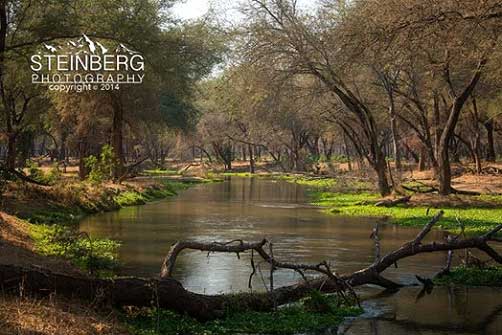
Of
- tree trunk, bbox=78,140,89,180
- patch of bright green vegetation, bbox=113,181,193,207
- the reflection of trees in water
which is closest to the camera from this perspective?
the reflection of trees in water

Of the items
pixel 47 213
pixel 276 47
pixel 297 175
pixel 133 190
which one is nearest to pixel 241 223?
pixel 47 213

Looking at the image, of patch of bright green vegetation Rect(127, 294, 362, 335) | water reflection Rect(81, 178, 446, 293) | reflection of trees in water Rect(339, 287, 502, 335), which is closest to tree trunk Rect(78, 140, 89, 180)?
water reflection Rect(81, 178, 446, 293)

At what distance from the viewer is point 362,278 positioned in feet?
51.6

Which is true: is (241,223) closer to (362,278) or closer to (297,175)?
(362,278)

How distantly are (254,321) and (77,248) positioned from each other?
338 inches

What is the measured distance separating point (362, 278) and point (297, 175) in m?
68.3

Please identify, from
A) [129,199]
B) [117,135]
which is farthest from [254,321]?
[117,135]

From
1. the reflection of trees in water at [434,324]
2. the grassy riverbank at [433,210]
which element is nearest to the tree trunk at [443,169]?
the grassy riverbank at [433,210]

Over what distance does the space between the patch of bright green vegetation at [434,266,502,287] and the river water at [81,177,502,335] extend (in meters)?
0.56

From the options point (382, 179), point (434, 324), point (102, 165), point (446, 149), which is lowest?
point (434, 324)

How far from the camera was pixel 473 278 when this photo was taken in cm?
1766

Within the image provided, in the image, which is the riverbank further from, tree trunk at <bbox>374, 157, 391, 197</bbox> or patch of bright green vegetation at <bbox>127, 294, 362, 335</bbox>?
tree trunk at <bbox>374, 157, 391, 197</bbox>

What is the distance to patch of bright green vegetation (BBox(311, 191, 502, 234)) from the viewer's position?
2903 cm

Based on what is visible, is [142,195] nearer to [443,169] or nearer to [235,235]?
[443,169]
